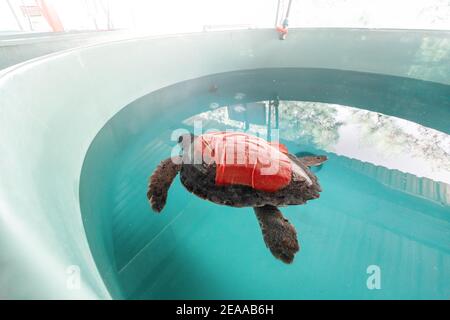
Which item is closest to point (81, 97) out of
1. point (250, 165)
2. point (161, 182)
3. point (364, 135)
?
point (161, 182)

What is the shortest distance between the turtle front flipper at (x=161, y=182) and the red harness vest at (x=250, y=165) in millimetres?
263

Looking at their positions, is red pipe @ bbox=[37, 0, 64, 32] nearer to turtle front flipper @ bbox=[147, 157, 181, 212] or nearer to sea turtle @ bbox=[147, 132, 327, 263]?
turtle front flipper @ bbox=[147, 157, 181, 212]

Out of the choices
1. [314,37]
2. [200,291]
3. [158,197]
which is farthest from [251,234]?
[314,37]

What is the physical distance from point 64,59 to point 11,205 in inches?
39.0

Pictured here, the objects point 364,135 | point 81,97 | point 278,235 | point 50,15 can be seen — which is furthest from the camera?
point 50,15

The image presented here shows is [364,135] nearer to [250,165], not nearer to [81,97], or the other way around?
[250,165]

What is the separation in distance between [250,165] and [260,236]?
0.31 meters

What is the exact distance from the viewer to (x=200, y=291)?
0.69m

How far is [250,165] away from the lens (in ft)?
2.50

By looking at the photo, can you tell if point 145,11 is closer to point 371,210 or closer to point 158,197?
point 158,197

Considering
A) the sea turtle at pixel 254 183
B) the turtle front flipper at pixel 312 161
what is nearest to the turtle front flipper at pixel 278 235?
the sea turtle at pixel 254 183

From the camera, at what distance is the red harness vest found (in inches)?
30.1

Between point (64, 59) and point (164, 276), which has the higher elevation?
point (64, 59)

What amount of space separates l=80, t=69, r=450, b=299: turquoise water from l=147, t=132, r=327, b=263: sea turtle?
4.1 inches
